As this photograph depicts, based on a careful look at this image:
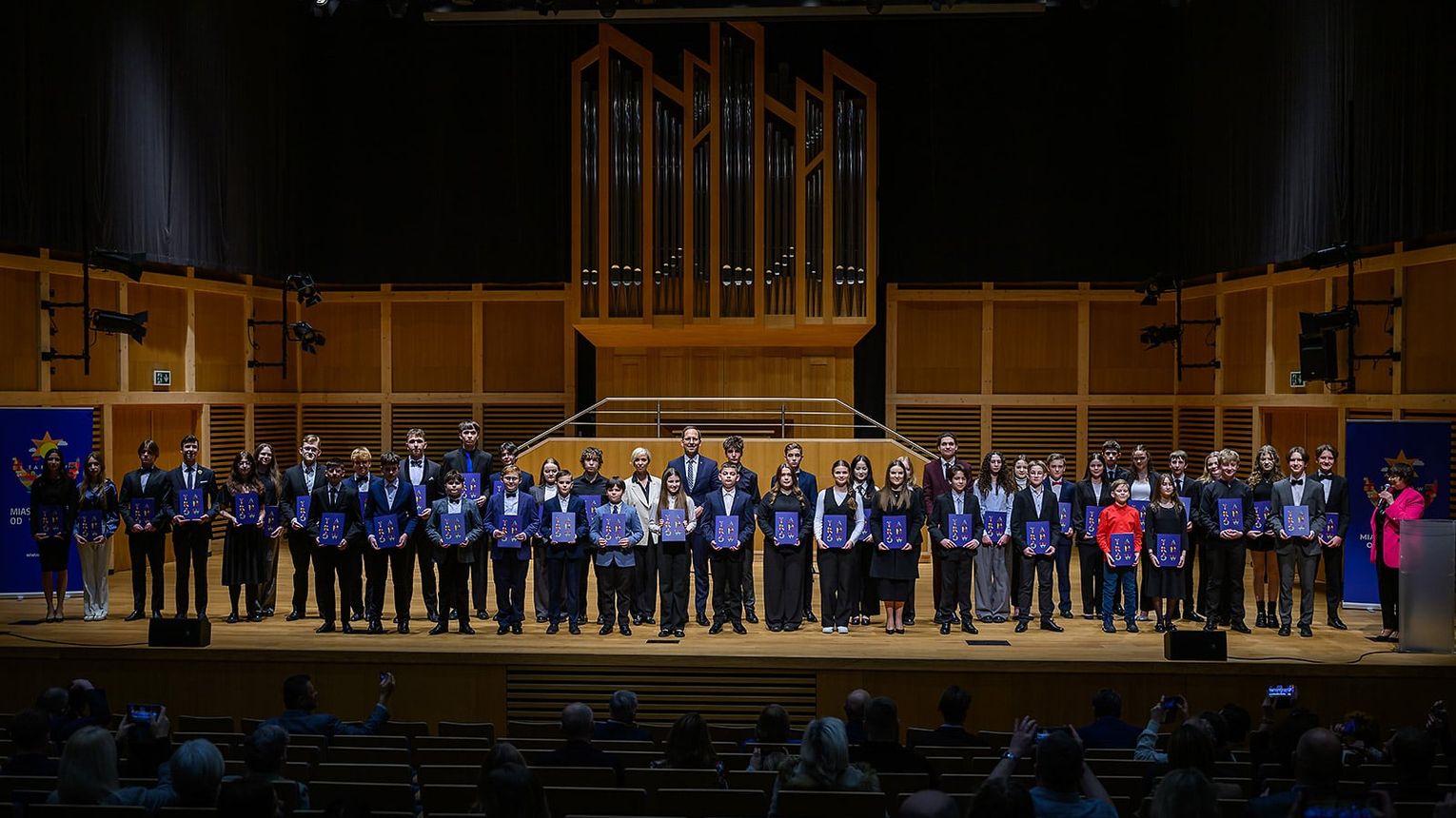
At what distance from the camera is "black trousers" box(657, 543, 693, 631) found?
31.2ft

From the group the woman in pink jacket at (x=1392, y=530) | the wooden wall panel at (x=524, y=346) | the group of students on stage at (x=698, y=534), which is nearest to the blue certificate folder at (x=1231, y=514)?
the group of students on stage at (x=698, y=534)

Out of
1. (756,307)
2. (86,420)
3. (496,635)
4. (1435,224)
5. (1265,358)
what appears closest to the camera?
(496,635)

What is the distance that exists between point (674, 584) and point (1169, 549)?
12.9 ft

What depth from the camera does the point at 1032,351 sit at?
54.7 ft

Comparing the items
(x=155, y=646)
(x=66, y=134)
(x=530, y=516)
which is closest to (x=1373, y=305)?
(x=530, y=516)

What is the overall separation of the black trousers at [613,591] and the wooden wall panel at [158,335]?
7228 mm

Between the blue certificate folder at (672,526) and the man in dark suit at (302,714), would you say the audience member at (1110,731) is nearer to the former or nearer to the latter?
the man in dark suit at (302,714)

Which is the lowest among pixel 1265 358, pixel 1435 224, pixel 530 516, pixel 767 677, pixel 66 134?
pixel 767 677

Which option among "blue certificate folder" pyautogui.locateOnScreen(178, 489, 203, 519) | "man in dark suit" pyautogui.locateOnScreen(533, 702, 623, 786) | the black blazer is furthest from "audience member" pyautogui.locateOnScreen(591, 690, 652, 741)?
the black blazer

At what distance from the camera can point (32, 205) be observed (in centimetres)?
1120

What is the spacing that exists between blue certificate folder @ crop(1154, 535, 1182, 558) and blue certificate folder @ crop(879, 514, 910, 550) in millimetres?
2025

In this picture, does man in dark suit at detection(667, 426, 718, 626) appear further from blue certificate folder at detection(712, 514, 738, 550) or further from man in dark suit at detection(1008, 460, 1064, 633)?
man in dark suit at detection(1008, 460, 1064, 633)

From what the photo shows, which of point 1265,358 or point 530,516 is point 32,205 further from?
point 1265,358

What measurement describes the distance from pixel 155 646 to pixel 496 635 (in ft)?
7.92
